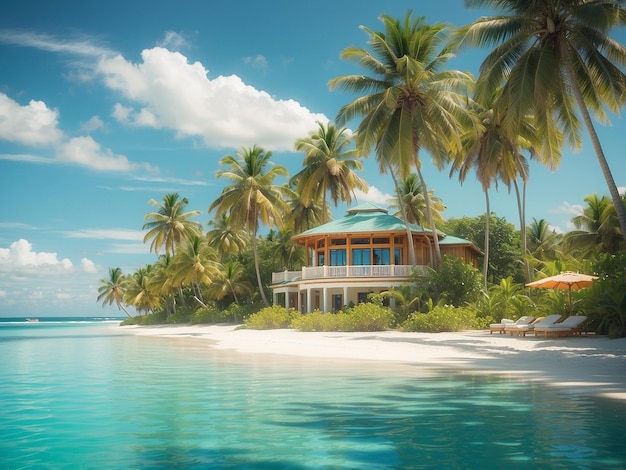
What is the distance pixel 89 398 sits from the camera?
11.2 m

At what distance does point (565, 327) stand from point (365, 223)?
1863cm

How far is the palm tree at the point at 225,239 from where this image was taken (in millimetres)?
53281

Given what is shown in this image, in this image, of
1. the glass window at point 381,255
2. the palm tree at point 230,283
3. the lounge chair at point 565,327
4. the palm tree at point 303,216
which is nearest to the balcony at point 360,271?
the glass window at point 381,255

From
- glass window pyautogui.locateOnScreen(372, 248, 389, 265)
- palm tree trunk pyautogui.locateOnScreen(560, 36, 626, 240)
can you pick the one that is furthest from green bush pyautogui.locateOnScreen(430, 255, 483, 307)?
palm tree trunk pyautogui.locateOnScreen(560, 36, 626, 240)

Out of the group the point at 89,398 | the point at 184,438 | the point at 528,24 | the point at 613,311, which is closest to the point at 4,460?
the point at 184,438

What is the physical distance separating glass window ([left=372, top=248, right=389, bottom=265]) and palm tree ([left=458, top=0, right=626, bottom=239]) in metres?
16.2

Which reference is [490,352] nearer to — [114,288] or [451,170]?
[451,170]

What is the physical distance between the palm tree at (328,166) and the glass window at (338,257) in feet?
15.7

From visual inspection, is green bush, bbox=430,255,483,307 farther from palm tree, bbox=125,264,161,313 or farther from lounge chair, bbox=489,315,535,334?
palm tree, bbox=125,264,161,313

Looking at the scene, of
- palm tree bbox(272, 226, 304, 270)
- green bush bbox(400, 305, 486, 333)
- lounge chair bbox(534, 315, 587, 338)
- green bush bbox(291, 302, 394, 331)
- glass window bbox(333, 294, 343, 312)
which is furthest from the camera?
palm tree bbox(272, 226, 304, 270)

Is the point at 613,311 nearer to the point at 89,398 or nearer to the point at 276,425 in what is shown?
the point at 276,425

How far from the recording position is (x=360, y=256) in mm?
37500

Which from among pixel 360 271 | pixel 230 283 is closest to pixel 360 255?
pixel 360 271

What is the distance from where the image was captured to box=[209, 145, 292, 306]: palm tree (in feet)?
140
